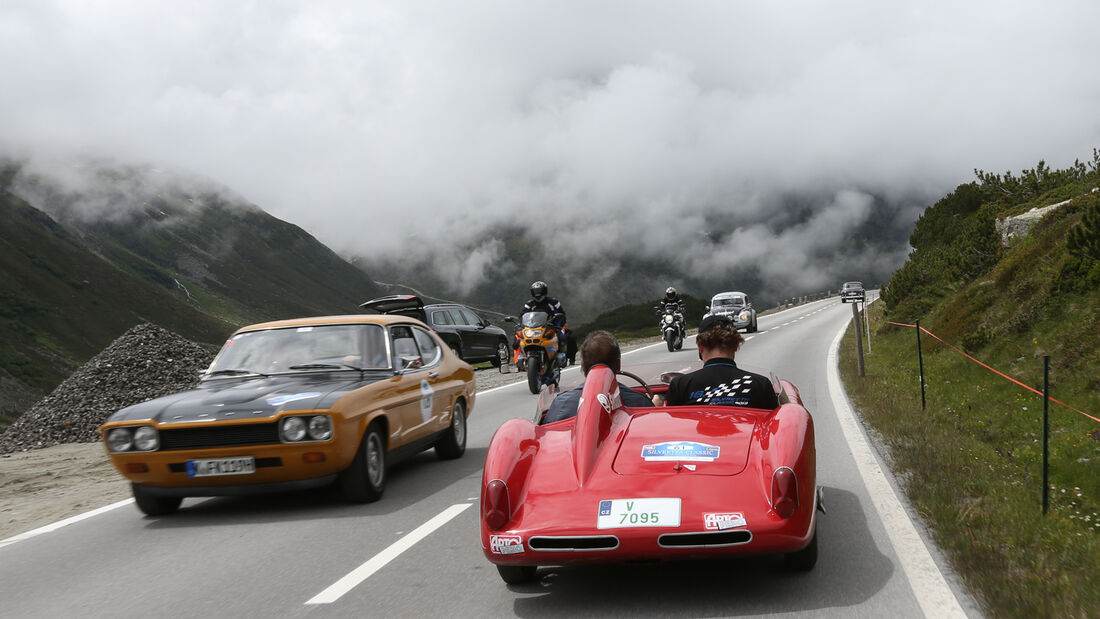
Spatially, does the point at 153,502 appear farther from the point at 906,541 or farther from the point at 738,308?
the point at 738,308

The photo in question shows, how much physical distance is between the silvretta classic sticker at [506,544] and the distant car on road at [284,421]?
2548mm

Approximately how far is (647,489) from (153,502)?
4.40 m

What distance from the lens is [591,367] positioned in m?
5.41

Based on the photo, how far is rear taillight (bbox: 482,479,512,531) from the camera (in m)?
4.22

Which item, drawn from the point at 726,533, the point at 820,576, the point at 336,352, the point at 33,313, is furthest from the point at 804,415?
the point at 33,313

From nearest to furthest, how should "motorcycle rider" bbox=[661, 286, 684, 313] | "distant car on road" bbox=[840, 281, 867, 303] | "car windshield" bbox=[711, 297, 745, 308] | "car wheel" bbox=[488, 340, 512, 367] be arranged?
"car wheel" bbox=[488, 340, 512, 367] < "motorcycle rider" bbox=[661, 286, 684, 313] < "car windshield" bbox=[711, 297, 745, 308] < "distant car on road" bbox=[840, 281, 867, 303]

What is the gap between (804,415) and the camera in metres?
4.92

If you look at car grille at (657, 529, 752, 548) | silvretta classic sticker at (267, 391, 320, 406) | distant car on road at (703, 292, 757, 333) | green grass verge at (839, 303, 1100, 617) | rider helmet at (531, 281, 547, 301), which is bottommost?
distant car on road at (703, 292, 757, 333)

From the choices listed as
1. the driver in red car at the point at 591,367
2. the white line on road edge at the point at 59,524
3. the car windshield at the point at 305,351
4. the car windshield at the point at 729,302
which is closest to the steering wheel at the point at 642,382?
the driver in red car at the point at 591,367

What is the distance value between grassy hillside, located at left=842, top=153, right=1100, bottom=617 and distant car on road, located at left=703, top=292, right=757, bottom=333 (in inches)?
335

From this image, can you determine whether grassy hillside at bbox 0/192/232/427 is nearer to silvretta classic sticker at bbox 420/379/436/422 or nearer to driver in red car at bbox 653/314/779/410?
silvretta classic sticker at bbox 420/379/436/422

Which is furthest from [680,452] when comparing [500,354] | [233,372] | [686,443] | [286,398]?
[500,354]

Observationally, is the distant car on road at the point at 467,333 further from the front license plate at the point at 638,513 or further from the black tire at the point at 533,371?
the front license plate at the point at 638,513

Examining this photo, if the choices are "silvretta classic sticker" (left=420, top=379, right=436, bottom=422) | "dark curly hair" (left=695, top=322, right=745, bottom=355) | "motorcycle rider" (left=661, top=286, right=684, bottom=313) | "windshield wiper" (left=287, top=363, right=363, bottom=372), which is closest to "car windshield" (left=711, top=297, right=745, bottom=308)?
"motorcycle rider" (left=661, top=286, right=684, bottom=313)
